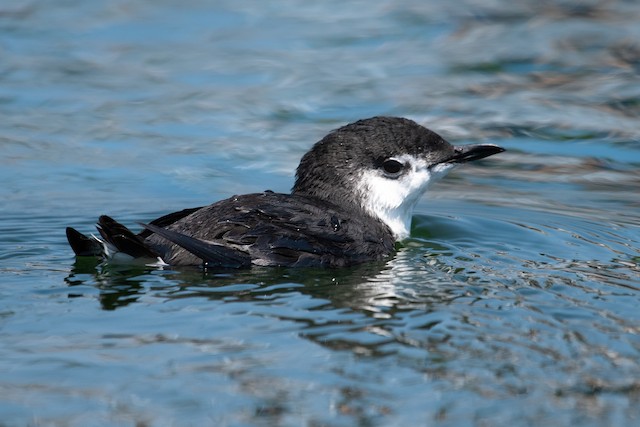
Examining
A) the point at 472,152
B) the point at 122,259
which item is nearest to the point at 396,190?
the point at 472,152

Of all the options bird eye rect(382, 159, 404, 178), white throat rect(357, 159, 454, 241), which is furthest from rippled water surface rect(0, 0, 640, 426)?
bird eye rect(382, 159, 404, 178)

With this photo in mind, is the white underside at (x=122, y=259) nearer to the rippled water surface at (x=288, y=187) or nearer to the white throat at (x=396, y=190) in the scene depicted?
the rippled water surface at (x=288, y=187)

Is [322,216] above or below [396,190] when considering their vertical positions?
below

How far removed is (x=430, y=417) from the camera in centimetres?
502

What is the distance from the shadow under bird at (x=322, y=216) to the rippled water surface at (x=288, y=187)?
15 cm

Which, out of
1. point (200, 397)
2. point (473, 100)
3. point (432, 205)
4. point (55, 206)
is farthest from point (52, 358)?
point (473, 100)

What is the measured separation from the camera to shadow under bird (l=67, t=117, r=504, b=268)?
711 cm

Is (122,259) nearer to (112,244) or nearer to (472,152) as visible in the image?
(112,244)

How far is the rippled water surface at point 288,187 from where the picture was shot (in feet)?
17.4

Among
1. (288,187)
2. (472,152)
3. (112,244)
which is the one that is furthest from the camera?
(288,187)

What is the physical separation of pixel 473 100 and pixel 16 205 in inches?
192

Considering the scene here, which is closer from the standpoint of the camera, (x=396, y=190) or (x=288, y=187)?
(x=396, y=190)

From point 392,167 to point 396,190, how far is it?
18 centimetres

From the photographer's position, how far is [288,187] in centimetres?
1026
